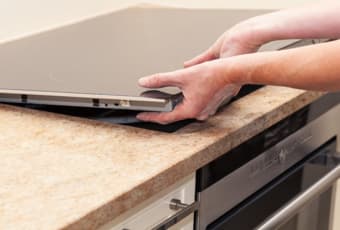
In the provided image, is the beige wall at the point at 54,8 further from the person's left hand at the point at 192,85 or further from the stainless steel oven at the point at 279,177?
the person's left hand at the point at 192,85

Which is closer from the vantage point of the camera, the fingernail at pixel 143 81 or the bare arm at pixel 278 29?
the fingernail at pixel 143 81

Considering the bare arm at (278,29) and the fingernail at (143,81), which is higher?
the bare arm at (278,29)

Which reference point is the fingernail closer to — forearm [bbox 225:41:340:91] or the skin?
the skin

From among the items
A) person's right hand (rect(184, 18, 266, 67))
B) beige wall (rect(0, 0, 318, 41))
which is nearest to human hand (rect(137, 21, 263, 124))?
person's right hand (rect(184, 18, 266, 67))

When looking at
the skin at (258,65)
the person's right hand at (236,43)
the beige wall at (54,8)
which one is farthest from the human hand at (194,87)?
the beige wall at (54,8)

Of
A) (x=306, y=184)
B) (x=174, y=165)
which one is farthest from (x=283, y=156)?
(x=174, y=165)

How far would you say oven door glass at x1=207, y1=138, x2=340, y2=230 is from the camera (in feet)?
3.20

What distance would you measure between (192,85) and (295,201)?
11.5 inches

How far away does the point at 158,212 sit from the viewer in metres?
0.82

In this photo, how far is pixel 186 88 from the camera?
870 millimetres

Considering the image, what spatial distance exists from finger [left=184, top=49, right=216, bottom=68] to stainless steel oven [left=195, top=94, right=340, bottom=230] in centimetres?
14

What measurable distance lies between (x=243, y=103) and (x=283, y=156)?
0.46ft

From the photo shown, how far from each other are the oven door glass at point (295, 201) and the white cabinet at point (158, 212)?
7cm

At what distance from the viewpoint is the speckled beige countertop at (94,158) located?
0.67m
